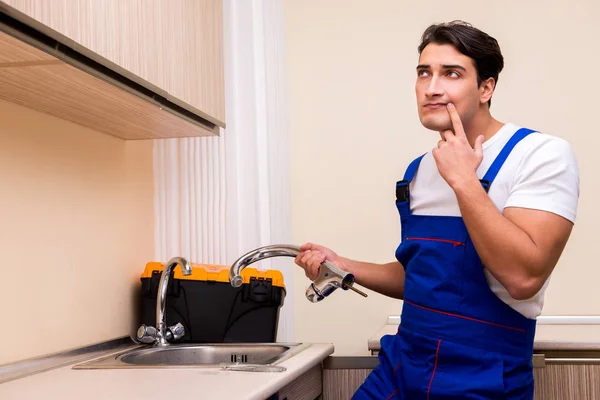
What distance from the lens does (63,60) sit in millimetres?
1402

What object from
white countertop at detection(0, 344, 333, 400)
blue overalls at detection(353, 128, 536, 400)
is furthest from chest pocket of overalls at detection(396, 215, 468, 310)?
white countertop at detection(0, 344, 333, 400)

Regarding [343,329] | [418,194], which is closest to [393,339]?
[418,194]

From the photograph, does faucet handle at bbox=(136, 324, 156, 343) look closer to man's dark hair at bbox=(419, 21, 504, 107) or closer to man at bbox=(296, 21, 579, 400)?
man at bbox=(296, 21, 579, 400)

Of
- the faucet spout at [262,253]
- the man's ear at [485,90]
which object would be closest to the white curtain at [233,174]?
the faucet spout at [262,253]

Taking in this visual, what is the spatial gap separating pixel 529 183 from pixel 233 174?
118 cm

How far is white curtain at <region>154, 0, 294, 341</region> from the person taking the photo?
8.21 feet

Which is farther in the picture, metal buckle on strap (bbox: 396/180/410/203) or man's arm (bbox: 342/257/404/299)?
man's arm (bbox: 342/257/404/299)

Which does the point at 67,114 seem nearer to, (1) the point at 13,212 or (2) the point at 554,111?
(1) the point at 13,212

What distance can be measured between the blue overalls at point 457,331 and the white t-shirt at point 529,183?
2cm

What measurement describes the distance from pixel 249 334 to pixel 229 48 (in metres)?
0.95

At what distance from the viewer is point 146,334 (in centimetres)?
221

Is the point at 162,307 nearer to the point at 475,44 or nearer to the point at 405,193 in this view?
the point at 405,193

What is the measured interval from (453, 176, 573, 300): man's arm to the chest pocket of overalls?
108 millimetres

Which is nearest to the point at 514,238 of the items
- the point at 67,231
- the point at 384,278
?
the point at 384,278
